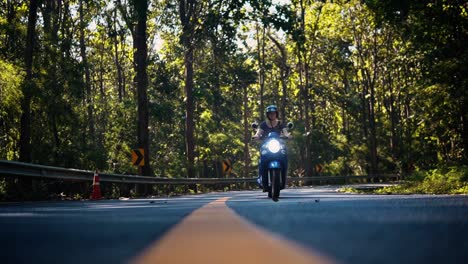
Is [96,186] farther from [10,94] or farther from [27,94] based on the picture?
[27,94]

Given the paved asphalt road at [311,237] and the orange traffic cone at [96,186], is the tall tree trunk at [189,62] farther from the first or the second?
the paved asphalt road at [311,237]

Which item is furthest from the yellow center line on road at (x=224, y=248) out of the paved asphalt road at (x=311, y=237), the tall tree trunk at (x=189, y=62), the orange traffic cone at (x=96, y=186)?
the tall tree trunk at (x=189, y=62)

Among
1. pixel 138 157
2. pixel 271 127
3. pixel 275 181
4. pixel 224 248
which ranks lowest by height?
pixel 224 248

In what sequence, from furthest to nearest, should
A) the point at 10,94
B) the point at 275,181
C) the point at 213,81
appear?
1. the point at 213,81
2. the point at 10,94
3. the point at 275,181

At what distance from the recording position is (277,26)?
28.0m

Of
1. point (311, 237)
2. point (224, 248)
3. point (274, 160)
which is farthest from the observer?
point (274, 160)

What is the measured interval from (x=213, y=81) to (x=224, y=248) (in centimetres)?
4457

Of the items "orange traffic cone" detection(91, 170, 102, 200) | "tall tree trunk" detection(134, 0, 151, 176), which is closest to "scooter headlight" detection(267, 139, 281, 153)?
"orange traffic cone" detection(91, 170, 102, 200)

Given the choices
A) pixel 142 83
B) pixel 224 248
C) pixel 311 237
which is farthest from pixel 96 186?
pixel 224 248

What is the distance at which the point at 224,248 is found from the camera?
174 inches

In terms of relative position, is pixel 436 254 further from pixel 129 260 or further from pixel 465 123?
pixel 465 123

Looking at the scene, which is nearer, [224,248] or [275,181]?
[224,248]

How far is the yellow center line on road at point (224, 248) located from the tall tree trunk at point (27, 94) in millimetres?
18267

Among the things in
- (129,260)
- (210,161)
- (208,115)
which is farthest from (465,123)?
(210,161)
